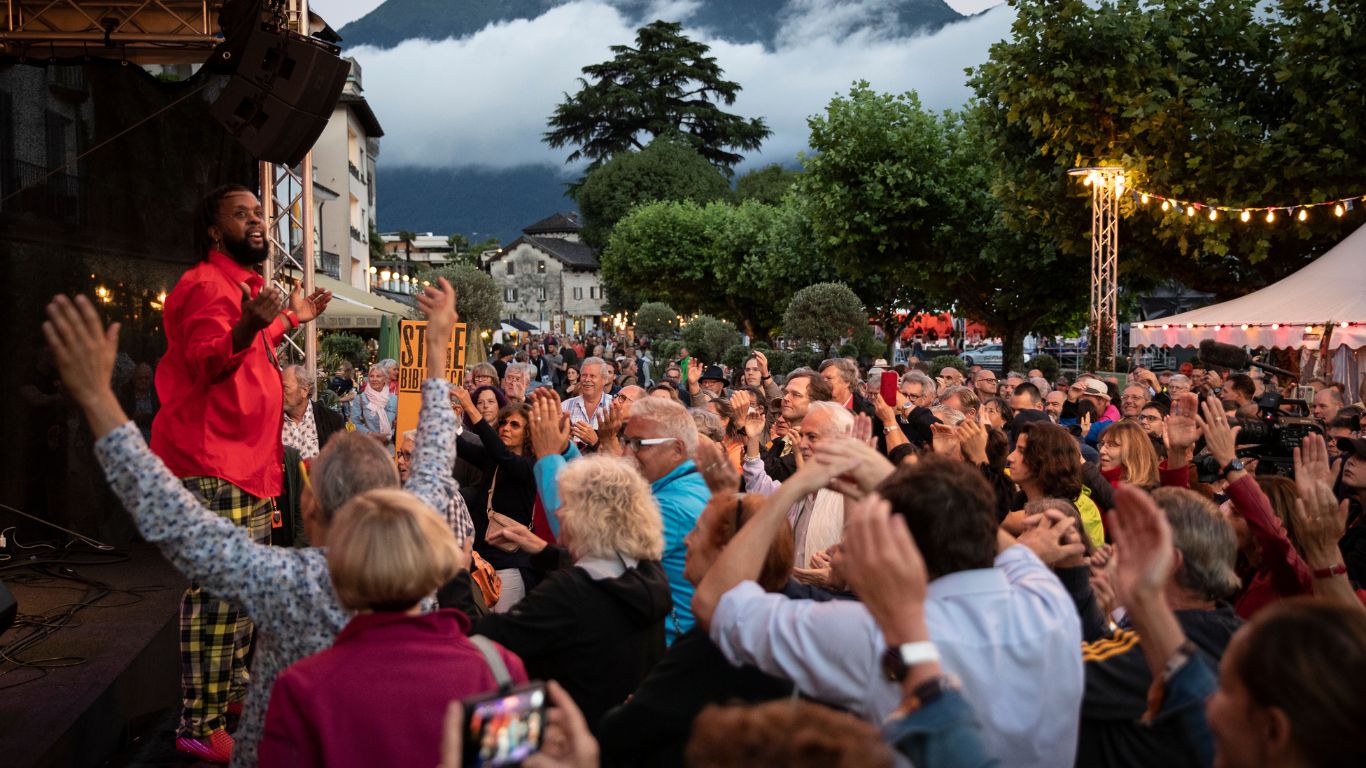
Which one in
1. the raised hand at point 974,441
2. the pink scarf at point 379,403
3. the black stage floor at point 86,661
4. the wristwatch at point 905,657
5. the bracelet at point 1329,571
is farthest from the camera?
the pink scarf at point 379,403

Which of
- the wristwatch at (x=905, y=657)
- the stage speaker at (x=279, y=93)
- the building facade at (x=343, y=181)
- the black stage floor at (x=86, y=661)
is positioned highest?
the building facade at (x=343, y=181)

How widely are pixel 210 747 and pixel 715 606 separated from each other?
2834 millimetres

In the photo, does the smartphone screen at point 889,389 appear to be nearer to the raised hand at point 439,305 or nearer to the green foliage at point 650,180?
the raised hand at point 439,305

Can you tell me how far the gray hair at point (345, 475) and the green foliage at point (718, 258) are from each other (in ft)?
121

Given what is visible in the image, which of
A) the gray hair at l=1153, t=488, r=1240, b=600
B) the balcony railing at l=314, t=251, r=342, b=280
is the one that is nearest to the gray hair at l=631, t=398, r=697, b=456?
the gray hair at l=1153, t=488, r=1240, b=600

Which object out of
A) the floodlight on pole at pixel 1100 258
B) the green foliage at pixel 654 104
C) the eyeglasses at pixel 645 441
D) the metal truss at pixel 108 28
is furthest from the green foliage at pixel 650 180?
the eyeglasses at pixel 645 441

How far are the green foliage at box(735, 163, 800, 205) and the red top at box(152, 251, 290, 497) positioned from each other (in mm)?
66005

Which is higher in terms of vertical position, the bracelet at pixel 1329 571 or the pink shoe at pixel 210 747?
the bracelet at pixel 1329 571

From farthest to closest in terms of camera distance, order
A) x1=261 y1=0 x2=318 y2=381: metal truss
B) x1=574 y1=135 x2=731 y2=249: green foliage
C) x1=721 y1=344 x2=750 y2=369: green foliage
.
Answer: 1. x1=574 y1=135 x2=731 y2=249: green foliage
2. x1=721 y1=344 x2=750 y2=369: green foliage
3. x1=261 y1=0 x2=318 y2=381: metal truss

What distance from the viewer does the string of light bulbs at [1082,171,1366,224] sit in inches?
669

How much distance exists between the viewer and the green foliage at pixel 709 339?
31.4m

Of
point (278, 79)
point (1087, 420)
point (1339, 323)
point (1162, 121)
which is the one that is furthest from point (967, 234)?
point (278, 79)

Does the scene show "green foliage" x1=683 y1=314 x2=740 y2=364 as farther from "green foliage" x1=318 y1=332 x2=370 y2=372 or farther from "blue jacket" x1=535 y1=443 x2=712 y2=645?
"blue jacket" x1=535 y1=443 x2=712 y2=645

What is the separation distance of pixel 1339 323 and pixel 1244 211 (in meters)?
3.31
